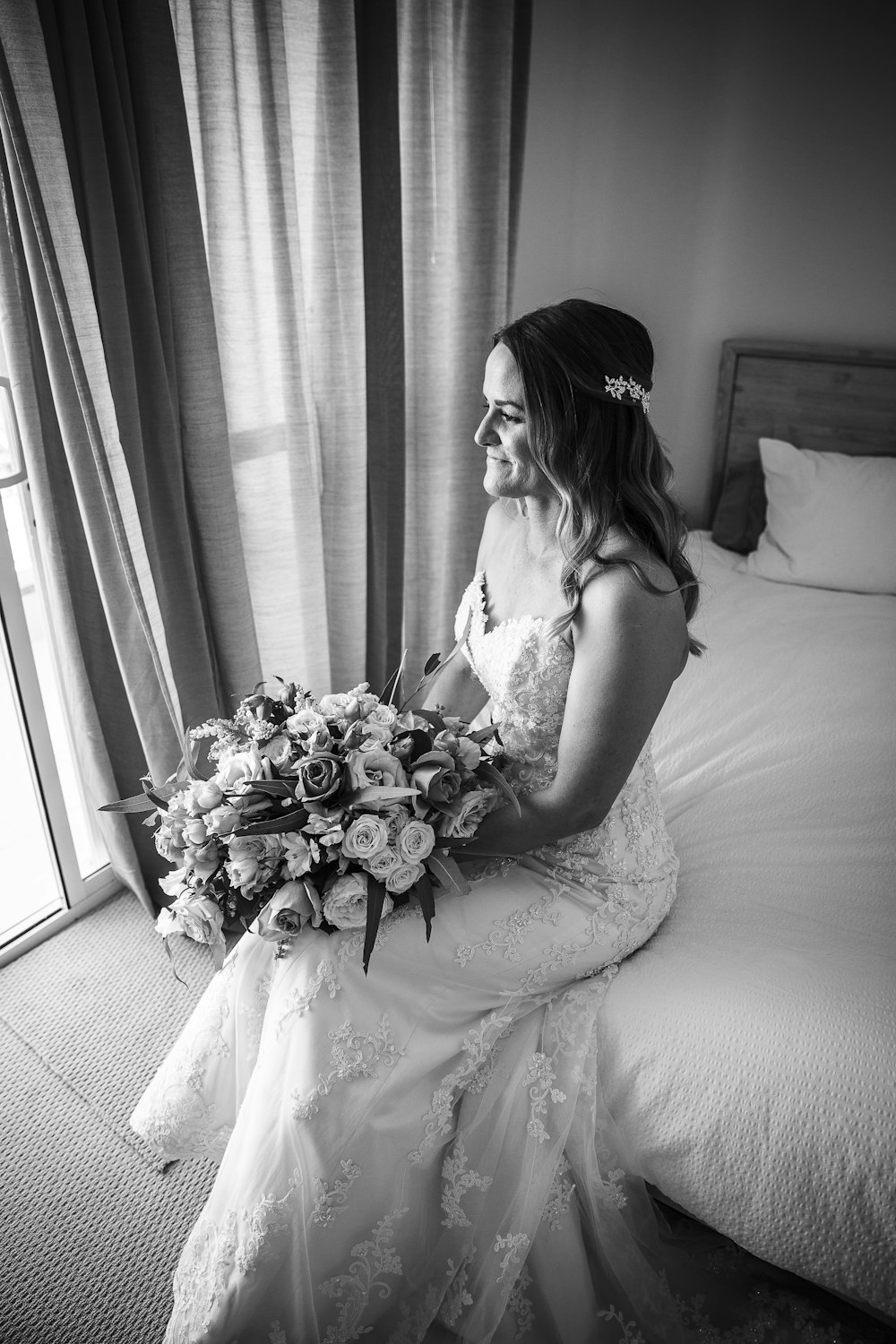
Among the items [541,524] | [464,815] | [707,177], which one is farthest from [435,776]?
[707,177]

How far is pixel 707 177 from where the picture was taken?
9.98 feet

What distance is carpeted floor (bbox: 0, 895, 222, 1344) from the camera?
151 centimetres

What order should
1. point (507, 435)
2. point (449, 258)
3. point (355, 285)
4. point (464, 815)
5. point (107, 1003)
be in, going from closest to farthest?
point (464, 815) → point (507, 435) → point (107, 1003) → point (355, 285) → point (449, 258)

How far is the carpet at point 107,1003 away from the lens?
6.24ft

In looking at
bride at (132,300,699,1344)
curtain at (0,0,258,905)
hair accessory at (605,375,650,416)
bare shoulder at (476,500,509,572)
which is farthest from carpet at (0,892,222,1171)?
hair accessory at (605,375,650,416)

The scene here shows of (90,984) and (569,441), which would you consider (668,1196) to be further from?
(90,984)

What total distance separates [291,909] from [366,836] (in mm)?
164

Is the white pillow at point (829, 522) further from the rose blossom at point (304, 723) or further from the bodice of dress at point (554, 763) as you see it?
the rose blossom at point (304, 723)

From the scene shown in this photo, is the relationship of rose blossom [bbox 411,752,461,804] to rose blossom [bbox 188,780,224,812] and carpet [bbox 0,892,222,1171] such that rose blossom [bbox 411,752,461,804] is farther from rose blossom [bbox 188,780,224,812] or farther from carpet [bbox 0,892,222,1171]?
carpet [bbox 0,892,222,1171]

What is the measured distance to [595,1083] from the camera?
1.36m

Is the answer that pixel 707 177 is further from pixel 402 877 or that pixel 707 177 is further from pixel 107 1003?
pixel 107 1003

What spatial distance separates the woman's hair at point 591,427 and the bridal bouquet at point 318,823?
0.33 m

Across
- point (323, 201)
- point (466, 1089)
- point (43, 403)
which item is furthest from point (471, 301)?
point (466, 1089)

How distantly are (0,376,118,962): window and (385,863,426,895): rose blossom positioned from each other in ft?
3.83
